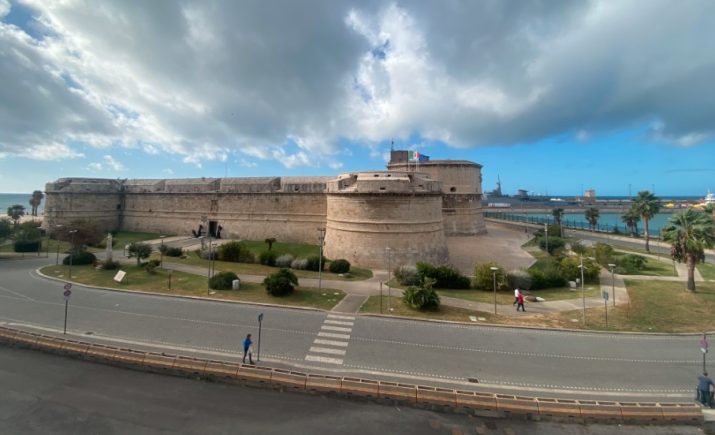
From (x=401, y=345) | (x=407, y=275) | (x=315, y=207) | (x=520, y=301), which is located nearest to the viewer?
(x=401, y=345)

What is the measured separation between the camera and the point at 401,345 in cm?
1349

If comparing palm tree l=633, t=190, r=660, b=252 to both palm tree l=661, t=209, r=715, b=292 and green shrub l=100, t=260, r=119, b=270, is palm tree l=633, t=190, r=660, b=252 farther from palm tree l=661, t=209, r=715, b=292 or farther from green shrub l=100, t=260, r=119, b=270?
green shrub l=100, t=260, r=119, b=270

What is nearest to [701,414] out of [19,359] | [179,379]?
[179,379]

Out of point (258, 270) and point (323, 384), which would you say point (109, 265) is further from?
point (323, 384)

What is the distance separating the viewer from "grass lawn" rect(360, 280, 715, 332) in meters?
15.8

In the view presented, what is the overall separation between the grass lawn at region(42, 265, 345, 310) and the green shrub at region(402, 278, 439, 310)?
13.8 feet

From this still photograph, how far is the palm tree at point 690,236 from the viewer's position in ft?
64.1

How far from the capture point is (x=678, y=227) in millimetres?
20781

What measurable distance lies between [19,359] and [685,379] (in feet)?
76.4

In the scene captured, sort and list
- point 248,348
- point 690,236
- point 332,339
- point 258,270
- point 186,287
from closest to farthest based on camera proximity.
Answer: point 248,348 → point 332,339 → point 690,236 → point 186,287 → point 258,270

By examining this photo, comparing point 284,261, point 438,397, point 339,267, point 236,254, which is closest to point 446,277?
point 339,267

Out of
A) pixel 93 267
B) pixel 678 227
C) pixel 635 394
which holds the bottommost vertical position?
pixel 635 394

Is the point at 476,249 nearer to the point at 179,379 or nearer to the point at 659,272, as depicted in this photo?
the point at 659,272

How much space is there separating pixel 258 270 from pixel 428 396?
1910cm
